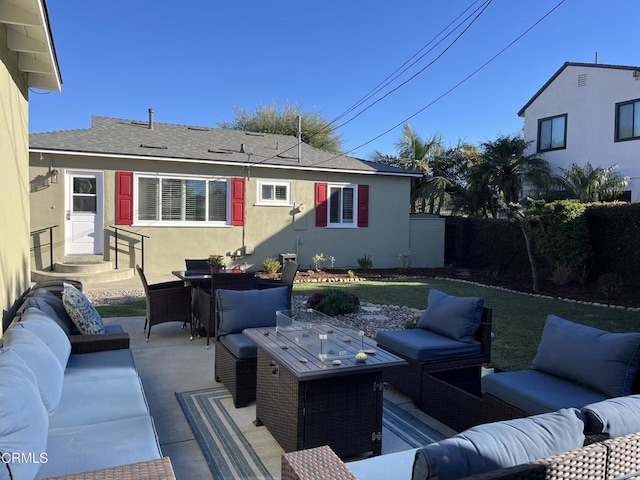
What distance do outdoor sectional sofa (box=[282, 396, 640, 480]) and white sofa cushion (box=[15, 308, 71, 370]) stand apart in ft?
7.60

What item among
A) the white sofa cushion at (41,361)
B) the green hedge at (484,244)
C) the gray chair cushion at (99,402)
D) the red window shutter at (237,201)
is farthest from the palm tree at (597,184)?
the white sofa cushion at (41,361)

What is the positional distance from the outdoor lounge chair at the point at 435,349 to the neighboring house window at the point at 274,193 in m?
9.32

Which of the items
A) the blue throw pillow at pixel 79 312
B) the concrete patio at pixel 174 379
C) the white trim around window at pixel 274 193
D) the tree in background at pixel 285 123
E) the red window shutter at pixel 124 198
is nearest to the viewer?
the concrete patio at pixel 174 379

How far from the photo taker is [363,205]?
14734 mm

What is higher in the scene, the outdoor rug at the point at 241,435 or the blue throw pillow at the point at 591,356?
the blue throw pillow at the point at 591,356

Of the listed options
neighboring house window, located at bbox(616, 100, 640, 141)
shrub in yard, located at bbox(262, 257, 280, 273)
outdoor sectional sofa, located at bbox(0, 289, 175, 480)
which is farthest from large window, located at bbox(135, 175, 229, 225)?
neighboring house window, located at bbox(616, 100, 640, 141)

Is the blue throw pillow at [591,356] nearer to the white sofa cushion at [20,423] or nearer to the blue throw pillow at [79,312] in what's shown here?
the white sofa cushion at [20,423]

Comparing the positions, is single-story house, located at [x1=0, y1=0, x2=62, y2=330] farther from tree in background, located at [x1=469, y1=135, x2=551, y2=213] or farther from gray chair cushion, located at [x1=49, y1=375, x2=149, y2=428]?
tree in background, located at [x1=469, y1=135, x2=551, y2=213]

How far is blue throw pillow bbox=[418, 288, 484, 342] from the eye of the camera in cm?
441

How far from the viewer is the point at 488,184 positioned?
56.0ft

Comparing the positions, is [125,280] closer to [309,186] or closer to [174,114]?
[309,186]

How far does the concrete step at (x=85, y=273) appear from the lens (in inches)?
408

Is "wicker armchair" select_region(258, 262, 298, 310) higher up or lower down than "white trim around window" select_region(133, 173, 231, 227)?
lower down

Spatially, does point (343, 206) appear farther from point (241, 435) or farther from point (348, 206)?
point (241, 435)
